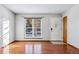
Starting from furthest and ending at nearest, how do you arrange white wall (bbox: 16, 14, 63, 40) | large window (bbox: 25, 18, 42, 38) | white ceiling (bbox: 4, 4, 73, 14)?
large window (bbox: 25, 18, 42, 38)
white wall (bbox: 16, 14, 63, 40)
white ceiling (bbox: 4, 4, 73, 14)

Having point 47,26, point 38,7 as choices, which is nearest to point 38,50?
point 38,7

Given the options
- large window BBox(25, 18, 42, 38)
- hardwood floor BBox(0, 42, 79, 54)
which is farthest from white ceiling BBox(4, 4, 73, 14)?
large window BBox(25, 18, 42, 38)

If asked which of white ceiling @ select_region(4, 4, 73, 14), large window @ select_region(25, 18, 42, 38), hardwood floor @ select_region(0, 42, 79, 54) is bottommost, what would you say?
hardwood floor @ select_region(0, 42, 79, 54)

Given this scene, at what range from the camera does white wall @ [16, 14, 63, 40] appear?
10898 mm

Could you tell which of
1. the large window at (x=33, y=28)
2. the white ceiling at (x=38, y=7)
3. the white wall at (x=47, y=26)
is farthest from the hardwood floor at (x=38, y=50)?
the large window at (x=33, y=28)

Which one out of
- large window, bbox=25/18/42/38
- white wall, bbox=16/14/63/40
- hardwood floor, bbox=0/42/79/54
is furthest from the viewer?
large window, bbox=25/18/42/38

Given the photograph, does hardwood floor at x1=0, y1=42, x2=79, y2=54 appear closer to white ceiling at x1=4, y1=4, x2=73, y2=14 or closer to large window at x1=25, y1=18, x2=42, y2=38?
white ceiling at x1=4, y1=4, x2=73, y2=14

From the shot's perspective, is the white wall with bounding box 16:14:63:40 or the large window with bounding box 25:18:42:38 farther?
the large window with bounding box 25:18:42:38

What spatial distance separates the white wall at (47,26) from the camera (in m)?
10.9

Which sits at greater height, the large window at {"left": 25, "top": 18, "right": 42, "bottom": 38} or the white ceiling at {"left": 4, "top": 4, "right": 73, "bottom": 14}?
the white ceiling at {"left": 4, "top": 4, "right": 73, "bottom": 14}

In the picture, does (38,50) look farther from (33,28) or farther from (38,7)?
(33,28)

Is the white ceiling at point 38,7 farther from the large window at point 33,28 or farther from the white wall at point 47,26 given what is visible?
the large window at point 33,28
